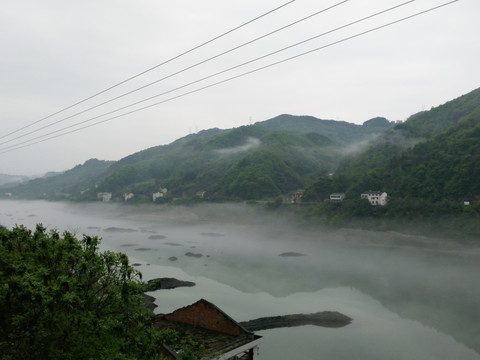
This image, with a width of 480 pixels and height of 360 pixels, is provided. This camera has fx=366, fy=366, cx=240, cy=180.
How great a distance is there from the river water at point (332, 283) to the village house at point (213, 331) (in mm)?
8067

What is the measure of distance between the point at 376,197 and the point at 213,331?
2407 inches

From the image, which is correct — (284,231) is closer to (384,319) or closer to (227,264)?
(227,264)

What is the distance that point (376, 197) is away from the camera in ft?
226

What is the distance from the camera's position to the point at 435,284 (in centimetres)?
3700

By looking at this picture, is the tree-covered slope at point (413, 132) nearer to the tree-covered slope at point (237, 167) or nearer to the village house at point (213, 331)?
the tree-covered slope at point (237, 167)

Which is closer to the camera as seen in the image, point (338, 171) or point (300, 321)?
point (300, 321)

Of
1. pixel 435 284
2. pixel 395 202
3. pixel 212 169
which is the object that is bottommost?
pixel 435 284

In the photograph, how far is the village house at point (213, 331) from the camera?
12797mm

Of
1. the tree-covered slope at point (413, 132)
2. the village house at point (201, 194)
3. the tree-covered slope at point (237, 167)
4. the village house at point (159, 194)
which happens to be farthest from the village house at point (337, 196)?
the village house at point (159, 194)

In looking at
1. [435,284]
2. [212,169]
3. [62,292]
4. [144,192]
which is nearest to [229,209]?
[212,169]

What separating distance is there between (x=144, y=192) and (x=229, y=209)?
48.0 m

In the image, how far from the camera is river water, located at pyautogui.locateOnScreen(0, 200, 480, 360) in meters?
23.5

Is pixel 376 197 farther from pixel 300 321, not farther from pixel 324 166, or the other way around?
pixel 324 166

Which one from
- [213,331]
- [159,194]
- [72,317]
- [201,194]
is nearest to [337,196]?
[201,194]
